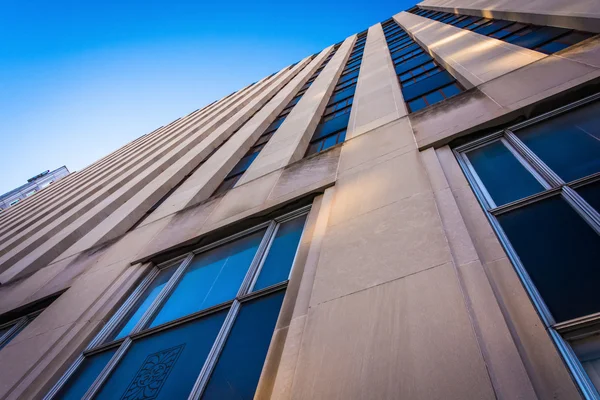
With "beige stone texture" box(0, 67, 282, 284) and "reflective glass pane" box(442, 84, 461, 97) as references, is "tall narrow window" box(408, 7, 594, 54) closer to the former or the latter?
Result: "reflective glass pane" box(442, 84, 461, 97)

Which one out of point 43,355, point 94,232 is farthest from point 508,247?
point 94,232

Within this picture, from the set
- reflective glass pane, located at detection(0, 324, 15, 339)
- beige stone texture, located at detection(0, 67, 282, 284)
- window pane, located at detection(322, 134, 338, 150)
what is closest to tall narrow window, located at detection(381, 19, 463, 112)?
window pane, located at detection(322, 134, 338, 150)

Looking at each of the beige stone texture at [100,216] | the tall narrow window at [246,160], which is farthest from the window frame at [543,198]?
the beige stone texture at [100,216]

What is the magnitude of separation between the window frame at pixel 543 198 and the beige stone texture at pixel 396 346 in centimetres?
62

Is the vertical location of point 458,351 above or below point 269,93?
below

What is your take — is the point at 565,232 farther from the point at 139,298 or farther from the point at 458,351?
the point at 139,298

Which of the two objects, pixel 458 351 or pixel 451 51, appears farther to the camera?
pixel 451 51

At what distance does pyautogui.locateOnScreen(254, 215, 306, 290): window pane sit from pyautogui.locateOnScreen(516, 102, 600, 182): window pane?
12.4ft

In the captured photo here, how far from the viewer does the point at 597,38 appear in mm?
6426

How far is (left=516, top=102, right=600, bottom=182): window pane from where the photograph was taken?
414cm

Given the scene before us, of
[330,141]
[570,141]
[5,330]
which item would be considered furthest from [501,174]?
[5,330]

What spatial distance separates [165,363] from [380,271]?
318 cm

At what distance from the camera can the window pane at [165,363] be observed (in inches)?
165

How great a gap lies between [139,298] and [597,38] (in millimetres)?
10083
